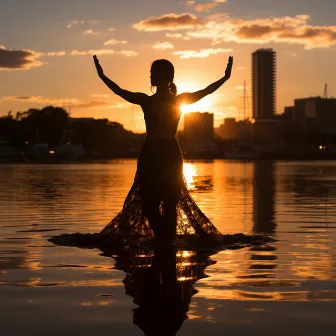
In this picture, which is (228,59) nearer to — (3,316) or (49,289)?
(49,289)

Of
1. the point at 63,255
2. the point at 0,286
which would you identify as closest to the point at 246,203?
the point at 63,255

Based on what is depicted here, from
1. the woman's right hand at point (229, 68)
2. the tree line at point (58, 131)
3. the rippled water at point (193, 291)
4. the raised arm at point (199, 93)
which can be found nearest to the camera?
the rippled water at point (193, 291)

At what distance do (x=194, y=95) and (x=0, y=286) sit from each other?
3.66 meters

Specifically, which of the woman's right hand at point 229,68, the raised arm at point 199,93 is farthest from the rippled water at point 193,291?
the woman's right hand at point 229,68

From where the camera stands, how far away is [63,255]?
8469 millimetres

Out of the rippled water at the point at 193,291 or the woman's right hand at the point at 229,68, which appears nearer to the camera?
the rippled water at the point at 193,291

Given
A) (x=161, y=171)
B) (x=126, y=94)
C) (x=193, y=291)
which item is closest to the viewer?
(x=193, y=291)

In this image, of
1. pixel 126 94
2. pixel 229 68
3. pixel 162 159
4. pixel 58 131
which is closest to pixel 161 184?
pixel 162 159

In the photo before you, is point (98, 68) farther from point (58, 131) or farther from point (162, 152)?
point (58, 131)

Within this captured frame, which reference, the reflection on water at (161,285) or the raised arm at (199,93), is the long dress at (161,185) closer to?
the raised arm at (199,93)

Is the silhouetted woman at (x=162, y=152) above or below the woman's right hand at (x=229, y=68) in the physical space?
below

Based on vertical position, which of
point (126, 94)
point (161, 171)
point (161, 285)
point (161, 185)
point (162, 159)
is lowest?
point (161, 285)

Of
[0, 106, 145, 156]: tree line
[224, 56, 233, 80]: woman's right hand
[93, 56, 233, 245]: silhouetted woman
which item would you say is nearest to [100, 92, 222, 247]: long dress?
[93, 56, 233, 245]: silhouetted woman

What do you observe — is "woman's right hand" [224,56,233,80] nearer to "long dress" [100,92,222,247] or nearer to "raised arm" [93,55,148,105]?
"long dress" [100,92,222,247]
